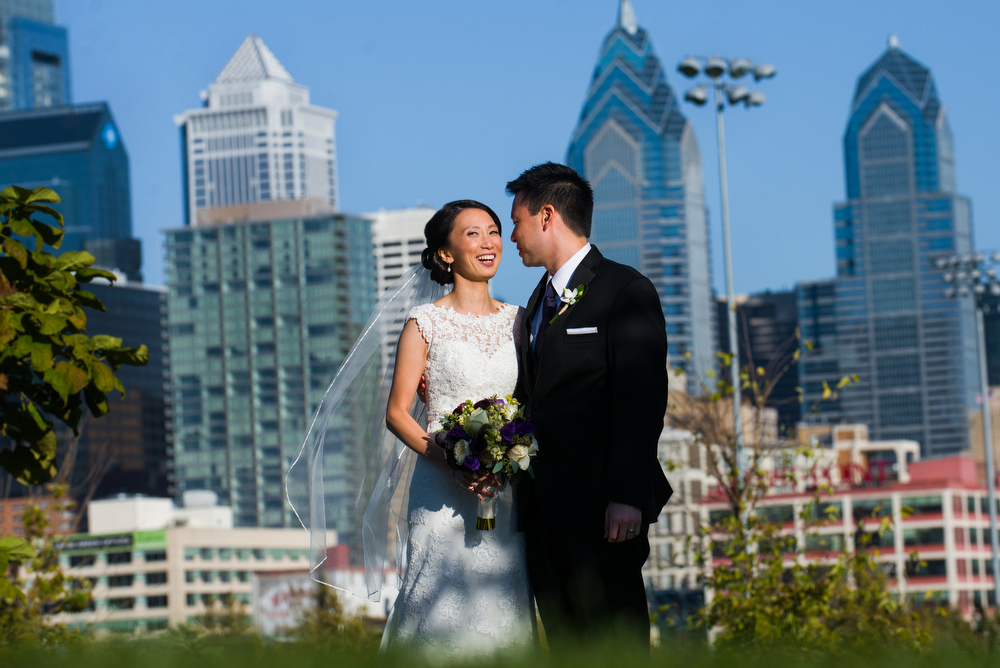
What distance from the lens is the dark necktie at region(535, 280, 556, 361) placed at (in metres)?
4.42

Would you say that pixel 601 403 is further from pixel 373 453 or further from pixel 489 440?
pixel 373 453

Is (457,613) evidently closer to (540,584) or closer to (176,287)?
(540,584)

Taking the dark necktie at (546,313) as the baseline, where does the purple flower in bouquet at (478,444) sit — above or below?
below

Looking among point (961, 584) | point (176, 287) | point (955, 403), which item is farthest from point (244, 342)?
point (955, 403)

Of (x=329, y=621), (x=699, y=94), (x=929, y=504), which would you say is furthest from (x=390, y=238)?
(x=699, y=94)

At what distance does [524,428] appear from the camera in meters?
4.24

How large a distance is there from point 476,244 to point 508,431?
3.31 ft

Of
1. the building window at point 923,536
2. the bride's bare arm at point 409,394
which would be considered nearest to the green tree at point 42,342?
the bride's bare arm at point 409,394

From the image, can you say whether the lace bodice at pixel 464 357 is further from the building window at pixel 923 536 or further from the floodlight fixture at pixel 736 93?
the building window at pixel 923 536

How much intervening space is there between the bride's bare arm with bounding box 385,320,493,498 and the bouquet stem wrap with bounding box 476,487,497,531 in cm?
3

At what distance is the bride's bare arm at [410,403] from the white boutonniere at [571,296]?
69cm

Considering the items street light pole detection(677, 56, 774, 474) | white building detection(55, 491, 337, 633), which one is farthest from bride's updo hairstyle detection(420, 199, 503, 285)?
white building detection(55, 491, 337, 633)

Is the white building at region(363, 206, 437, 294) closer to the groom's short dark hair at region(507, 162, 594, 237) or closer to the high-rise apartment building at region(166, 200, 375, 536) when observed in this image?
the high-rise apartment building at region(166, 200, 375, 536)

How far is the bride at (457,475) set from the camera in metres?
4.57
